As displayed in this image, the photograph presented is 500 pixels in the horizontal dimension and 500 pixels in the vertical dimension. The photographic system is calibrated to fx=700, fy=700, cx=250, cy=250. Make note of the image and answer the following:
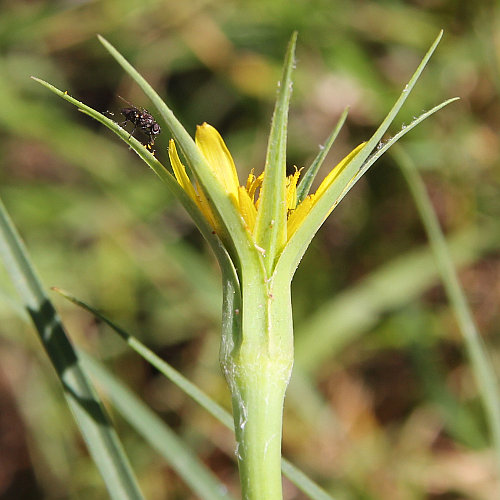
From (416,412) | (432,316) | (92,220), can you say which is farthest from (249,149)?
(416,412)

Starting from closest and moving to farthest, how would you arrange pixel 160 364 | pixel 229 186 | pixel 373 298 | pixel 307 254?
pixel 229 186 < pixel 160 364 < pixel 373 298 < pixel 307 254

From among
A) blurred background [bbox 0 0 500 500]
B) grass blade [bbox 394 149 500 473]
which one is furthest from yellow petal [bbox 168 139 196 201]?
blurred background [bbox 0 0 500 500]

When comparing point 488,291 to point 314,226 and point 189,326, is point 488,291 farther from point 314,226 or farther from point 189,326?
point 314,226

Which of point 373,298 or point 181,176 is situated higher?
point 373,298

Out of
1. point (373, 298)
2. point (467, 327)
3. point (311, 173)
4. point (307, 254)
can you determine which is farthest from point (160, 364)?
point (307, 254)

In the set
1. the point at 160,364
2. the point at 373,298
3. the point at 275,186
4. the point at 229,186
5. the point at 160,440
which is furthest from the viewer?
the point at 373,298

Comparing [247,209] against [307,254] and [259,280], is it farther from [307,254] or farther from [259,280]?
[307,254]
